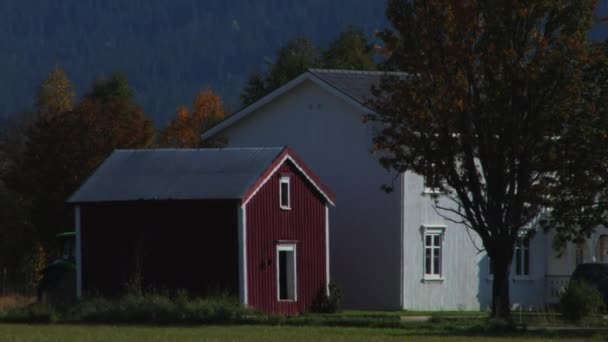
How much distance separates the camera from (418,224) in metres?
52.0

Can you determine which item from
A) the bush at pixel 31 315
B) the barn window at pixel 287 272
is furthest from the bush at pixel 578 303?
the bush at pixel 31 315

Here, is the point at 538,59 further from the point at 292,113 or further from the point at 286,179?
the point at 292,113

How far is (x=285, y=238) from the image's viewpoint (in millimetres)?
47688

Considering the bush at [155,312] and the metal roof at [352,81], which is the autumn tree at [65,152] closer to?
the metal roof at [352,81]

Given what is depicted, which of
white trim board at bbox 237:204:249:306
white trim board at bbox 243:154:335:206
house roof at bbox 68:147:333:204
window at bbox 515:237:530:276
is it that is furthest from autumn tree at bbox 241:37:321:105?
white trim board at bbox 237:204:249:306

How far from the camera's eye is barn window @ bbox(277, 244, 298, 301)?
47.6 metres

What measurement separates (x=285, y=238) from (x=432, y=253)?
7.27 meters

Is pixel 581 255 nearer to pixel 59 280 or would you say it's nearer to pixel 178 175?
pixel 178 175

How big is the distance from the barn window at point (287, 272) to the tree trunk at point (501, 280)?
8.47m

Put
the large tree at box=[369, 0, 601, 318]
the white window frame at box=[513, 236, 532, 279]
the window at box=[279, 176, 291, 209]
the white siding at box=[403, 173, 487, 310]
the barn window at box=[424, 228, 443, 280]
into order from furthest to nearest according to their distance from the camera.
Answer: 1. the white window frame at box=[513, 236, 532, 279]
2. the barn window at box=[424, 228, 443, 280]
3. the white siding at box=[403, 173, 487, 310]
4. the window at box=[279, 176, 291, 209]
5. the large tree at box=[369, 0, 601, 318]

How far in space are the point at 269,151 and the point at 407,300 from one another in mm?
7699

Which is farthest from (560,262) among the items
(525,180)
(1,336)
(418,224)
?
(1,336)

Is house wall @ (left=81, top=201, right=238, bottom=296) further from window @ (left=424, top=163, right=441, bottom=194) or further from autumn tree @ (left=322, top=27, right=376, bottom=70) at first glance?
autumn tree @ (left=322, top=27, right=376, bottom=70)

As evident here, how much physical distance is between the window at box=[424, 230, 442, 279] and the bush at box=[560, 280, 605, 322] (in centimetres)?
1491
